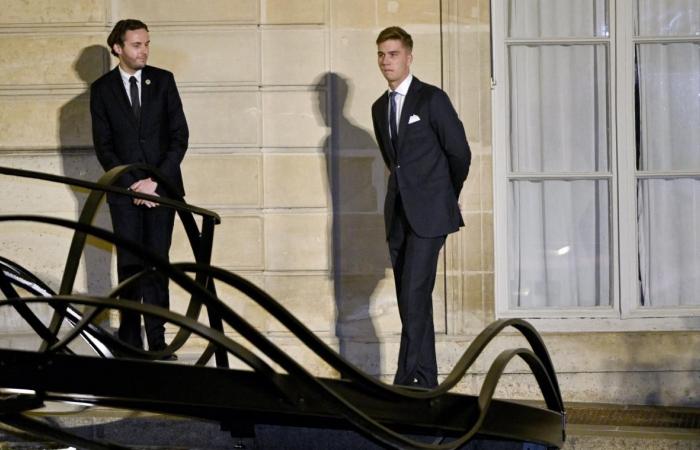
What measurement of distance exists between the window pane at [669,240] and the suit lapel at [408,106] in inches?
77.1

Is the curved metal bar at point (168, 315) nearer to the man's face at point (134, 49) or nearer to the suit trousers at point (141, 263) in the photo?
the suit trousers at point (141, 263)

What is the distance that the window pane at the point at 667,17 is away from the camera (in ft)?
32.0

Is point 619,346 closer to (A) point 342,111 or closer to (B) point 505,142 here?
(B) point 505,142

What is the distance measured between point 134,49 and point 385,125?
1440 millimetres

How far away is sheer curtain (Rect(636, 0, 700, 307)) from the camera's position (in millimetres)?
9781

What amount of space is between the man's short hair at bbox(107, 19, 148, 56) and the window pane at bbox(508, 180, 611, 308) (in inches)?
103

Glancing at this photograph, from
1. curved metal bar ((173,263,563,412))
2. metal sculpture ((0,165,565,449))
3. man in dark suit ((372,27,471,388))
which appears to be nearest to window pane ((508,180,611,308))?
man in dark suit ((372,27,471,388))

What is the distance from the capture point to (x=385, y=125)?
8.73m

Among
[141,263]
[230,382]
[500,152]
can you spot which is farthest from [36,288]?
[500,152]

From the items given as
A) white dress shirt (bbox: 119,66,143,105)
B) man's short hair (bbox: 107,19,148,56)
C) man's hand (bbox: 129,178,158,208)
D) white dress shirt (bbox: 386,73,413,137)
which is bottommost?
man's hand (bbox: 129,178,158,208)

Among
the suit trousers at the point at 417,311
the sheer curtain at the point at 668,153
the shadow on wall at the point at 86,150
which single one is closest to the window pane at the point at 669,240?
the sheer curtain at the point at 668,153

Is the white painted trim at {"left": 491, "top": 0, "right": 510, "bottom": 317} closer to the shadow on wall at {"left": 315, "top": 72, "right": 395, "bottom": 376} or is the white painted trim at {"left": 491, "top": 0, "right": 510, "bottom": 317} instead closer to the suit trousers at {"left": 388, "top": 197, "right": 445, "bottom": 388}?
the shadow on wall at {"left": 315, "top": 72, "right": 395, "bottom": 376}

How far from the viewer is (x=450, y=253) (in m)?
9.62

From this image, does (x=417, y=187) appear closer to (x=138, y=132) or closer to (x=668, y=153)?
(x=138, y=132)
